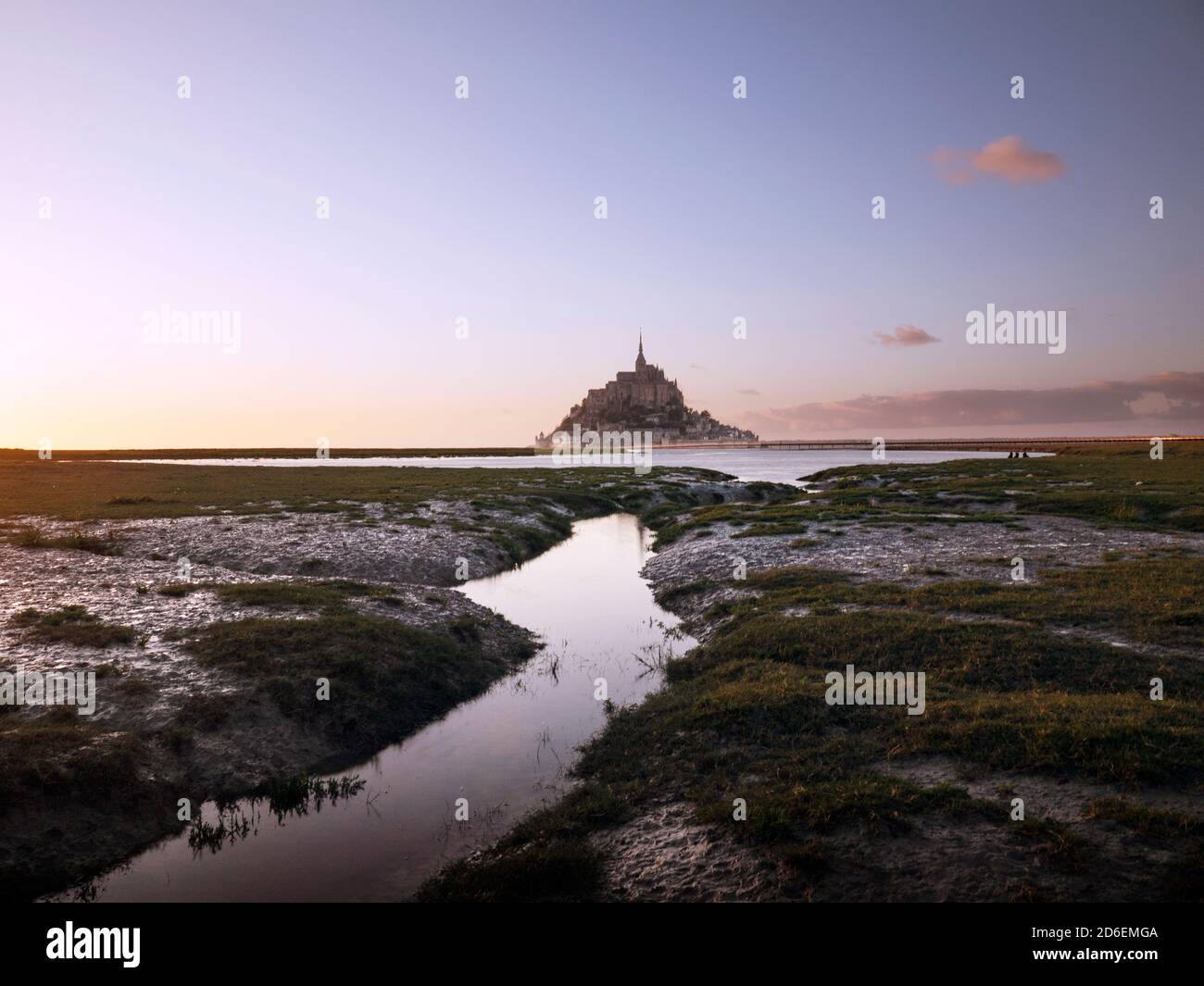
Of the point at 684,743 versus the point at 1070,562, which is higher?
the point at 1070,562

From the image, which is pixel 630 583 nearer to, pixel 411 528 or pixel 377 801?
pixel 411 528

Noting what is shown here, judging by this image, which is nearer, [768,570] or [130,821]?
[130,821]

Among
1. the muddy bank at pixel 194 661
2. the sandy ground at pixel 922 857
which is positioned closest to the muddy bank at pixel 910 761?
the sandy ground at pixel 922 857

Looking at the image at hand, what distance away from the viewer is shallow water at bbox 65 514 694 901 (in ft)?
38.8

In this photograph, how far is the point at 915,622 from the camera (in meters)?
21.5

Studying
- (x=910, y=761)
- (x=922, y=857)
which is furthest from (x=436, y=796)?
(x=910, y=761)

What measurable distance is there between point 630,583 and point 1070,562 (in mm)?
20943

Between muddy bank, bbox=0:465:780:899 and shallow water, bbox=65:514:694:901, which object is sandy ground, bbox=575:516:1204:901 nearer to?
shallow water, bbox=65:514:694:901

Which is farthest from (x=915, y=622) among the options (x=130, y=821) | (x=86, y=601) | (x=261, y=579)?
(x=86, y=601)

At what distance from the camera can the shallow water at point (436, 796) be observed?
11812 mm

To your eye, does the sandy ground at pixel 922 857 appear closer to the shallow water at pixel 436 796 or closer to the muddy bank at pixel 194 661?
the shallow water at pixel 436 796

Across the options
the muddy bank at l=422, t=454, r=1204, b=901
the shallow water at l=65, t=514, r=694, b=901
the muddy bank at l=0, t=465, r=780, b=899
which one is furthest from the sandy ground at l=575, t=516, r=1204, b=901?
the muddy bank at l=0, t=465, r=780, b=899
